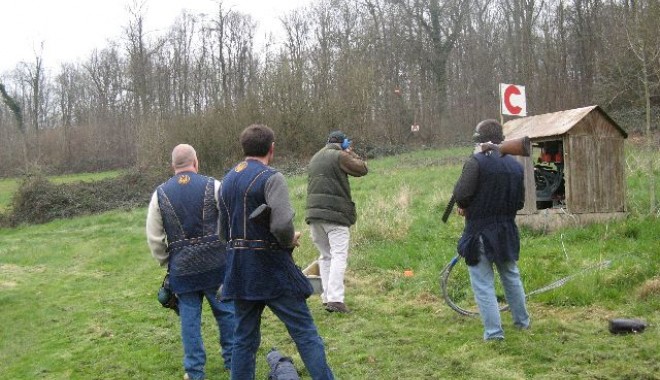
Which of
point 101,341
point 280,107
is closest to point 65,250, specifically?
point 101,341

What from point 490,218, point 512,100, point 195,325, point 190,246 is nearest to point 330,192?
point 490,218

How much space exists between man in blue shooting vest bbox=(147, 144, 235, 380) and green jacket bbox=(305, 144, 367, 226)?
176cm

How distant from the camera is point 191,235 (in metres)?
4.99

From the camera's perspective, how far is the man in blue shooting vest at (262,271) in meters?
4.08

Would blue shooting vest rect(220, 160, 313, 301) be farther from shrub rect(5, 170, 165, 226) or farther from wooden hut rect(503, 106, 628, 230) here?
shrub rect(5, 170, 165, 226)

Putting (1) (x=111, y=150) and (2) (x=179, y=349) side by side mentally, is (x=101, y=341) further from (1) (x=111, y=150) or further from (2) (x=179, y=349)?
(1) (x=111, y=150)

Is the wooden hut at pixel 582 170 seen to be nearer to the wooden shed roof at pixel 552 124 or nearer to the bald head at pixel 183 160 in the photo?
the wooden shed roof at pixel 552 124

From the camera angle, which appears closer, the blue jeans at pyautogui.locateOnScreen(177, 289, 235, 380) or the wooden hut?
the blue jeans at pyautogui.locateOnScreen(177, 289, 235, 380)

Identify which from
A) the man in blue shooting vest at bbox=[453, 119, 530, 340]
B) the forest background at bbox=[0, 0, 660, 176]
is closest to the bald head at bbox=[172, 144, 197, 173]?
the man in blue shooting vest at bbox=[453, 119, 530, 340]

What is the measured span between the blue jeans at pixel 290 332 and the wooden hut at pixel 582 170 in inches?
212

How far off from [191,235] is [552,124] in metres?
5.80

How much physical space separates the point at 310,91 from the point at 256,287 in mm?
23527

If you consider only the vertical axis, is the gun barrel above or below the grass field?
above

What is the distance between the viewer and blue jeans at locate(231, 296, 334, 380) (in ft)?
13.3
